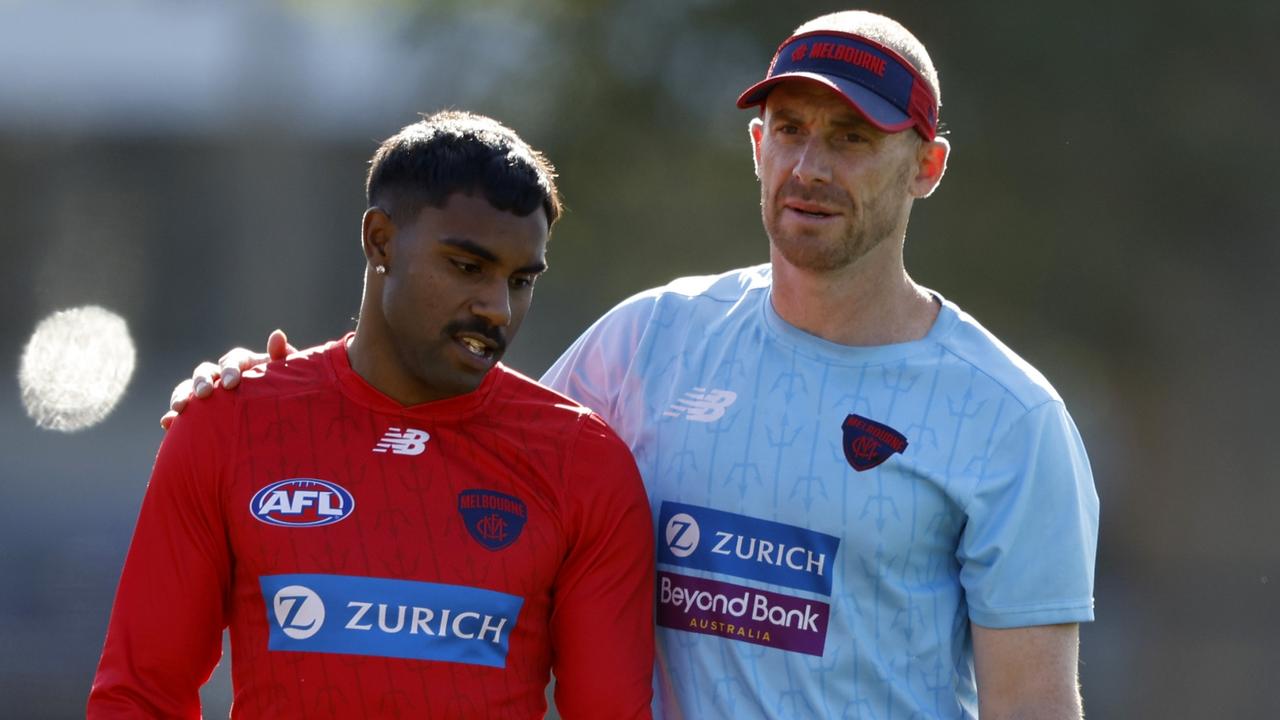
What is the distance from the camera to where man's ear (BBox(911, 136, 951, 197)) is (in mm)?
3143

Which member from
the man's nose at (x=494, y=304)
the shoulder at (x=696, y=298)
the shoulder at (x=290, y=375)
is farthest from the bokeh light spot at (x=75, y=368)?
the man's nose at (x=494, y=304)

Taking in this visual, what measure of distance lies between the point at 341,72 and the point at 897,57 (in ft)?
32.8

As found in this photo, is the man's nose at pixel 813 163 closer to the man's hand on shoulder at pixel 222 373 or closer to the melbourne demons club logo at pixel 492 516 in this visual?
the melbourne demons club logo at pixel 492 516

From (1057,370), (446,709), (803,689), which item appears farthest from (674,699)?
(1057,370)

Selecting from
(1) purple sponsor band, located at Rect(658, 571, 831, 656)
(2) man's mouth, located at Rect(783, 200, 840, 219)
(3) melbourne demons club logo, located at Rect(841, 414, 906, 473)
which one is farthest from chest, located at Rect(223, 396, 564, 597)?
(2) man's mouth, located at Rect(783, 200, 840, 219)

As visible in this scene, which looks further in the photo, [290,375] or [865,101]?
[865,101]

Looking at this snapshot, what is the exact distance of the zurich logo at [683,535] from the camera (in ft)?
9.75

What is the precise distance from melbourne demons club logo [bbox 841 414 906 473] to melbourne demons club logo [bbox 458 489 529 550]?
0.65 meters

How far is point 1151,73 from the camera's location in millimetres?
9648

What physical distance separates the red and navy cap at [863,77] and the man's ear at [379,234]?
756mm

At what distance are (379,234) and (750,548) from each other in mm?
901

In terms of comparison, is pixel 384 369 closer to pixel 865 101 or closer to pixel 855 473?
pixel 855 473

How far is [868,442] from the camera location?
2.95 m

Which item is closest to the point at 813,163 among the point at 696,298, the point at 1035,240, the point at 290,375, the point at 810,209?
the point at 810,209
